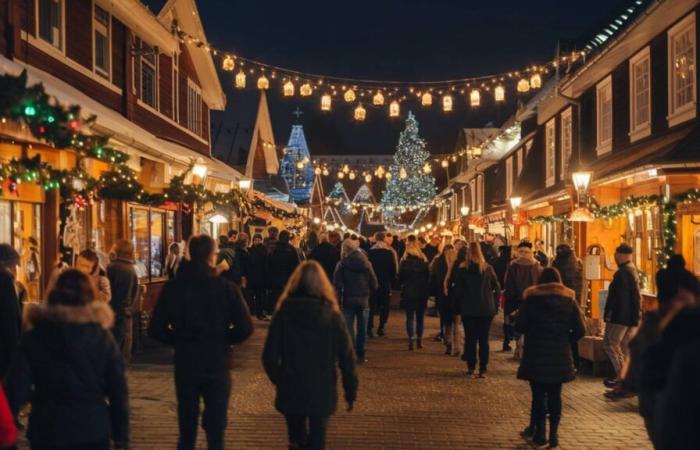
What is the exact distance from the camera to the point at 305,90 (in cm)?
2334

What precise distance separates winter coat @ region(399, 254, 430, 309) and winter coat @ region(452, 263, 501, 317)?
8.39 feet

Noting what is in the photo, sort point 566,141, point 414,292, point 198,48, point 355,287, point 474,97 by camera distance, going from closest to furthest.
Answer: point 355,287
point 414,292
point 474,97
point 566,141
point 198,48

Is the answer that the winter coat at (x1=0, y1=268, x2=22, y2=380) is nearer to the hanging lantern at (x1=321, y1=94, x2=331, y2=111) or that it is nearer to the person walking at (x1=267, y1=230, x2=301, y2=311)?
the person walking at (x1=267, y1=230, x2=301, y2=311)

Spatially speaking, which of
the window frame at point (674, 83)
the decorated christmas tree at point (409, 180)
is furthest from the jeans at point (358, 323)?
the decorated christmas tree at point (409, 180)

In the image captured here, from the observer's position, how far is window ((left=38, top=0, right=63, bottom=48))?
14875 mm

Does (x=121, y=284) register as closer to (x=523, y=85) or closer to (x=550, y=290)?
(x=550, y=290)

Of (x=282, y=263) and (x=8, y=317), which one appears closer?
(x=8, y=317)

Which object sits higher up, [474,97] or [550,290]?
[474,97]

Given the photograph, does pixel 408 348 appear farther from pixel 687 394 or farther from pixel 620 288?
pixel 687 394

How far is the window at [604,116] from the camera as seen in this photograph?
20.3 metres

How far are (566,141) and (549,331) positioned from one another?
17.2 m

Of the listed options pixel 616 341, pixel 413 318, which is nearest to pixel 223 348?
pixel 616 341

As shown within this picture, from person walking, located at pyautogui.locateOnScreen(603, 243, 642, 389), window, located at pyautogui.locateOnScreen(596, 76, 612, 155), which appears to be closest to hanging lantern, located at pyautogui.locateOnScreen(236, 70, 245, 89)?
window, located at pyautogui.locateOnScreen(596, 76, 612, 155)

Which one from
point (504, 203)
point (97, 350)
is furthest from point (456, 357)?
point (504, 203)
